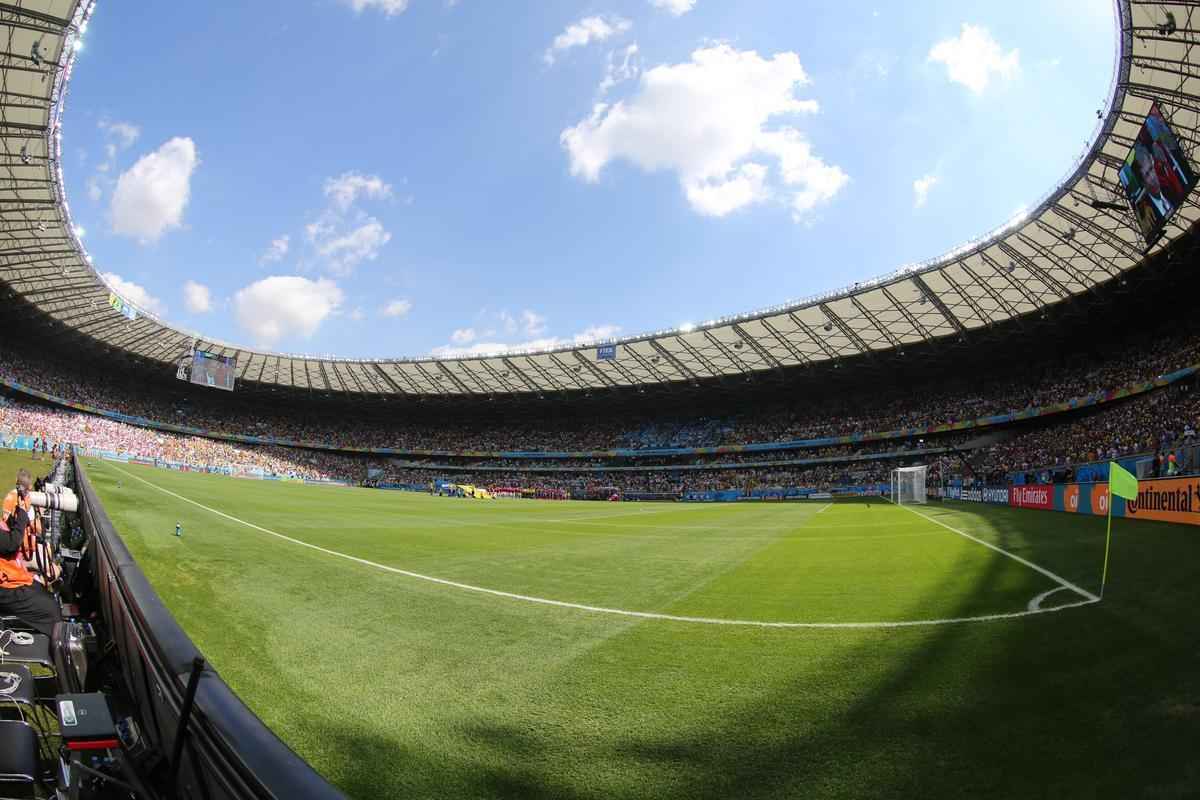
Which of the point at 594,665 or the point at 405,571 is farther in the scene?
the point at 405,571

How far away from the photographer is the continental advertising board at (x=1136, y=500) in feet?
46.4

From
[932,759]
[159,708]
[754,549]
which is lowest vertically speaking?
[754,549]

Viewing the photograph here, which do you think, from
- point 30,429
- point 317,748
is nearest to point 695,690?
point 317,748

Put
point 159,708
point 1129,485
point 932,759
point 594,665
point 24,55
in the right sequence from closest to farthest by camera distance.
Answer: point 159,708, point 932,759, point 594,665, point 1129,485, point 24,55

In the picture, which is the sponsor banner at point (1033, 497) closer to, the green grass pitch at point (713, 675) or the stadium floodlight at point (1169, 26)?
the stadium floodlight at point (1169, 26)

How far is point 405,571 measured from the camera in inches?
360

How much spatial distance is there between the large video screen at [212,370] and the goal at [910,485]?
6224 cm

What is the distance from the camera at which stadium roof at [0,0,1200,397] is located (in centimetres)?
2308

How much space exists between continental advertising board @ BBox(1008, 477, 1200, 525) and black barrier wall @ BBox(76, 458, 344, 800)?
19.6 meters

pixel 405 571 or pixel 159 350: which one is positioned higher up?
pixel 159 350

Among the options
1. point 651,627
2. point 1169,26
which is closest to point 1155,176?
point 1169,26

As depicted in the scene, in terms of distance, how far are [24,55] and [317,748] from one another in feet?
113

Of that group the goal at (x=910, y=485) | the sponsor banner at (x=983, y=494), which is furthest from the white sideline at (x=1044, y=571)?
the goal at (x=910, y=485)

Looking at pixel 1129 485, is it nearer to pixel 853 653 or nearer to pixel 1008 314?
pixel 853 653
